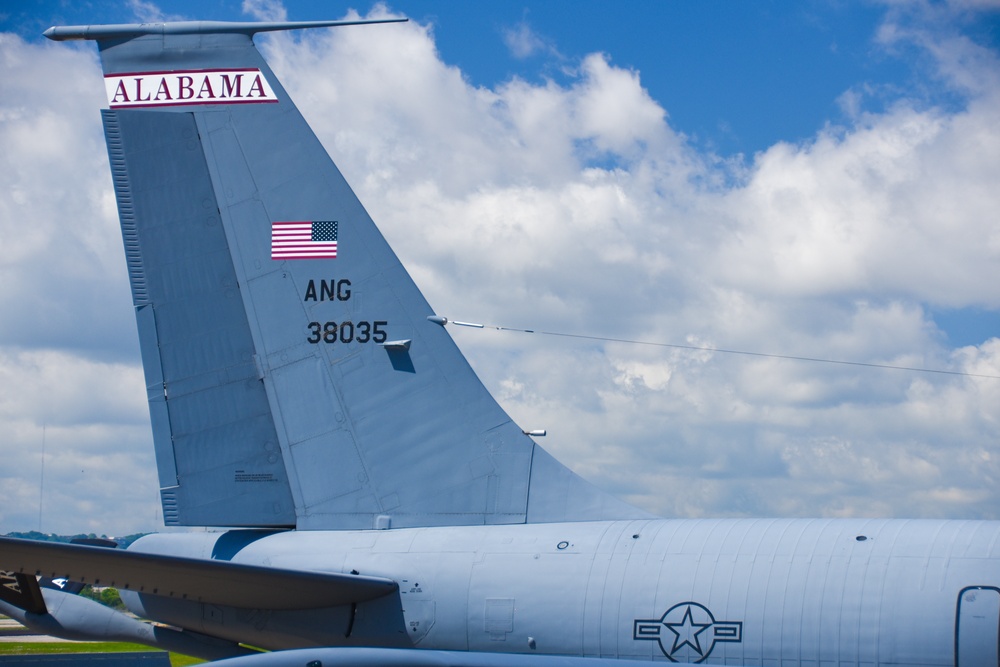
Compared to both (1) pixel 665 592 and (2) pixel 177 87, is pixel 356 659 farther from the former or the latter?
(2) pixel 177 87

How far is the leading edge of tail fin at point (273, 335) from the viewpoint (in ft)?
35.5

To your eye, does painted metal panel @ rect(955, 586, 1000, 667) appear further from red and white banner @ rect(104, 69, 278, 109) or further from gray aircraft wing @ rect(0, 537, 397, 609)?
red and white banner @ rect(104, 69, 278, 109)

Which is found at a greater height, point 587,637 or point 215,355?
point 215,355

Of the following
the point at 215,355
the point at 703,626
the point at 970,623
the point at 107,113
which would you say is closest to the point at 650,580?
the point at 703,626

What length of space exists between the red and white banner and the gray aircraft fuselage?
4.85 m

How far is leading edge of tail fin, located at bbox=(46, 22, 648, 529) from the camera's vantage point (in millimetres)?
10828

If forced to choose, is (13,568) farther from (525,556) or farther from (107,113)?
(107,113)

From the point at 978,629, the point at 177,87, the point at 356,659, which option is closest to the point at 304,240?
the point at 177,87

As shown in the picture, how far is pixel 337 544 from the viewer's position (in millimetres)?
10586

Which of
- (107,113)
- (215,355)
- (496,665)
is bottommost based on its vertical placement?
(496,665)

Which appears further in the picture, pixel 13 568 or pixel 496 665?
pixel 13 568

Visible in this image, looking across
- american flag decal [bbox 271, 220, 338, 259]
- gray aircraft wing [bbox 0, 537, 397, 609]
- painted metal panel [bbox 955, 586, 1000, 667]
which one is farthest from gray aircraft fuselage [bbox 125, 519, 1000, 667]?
american flag decal [bbox 271, 220, 338, 259]

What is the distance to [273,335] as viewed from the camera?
37.5ft

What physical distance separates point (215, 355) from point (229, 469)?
47.6 inches
